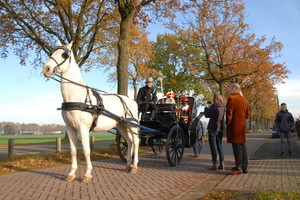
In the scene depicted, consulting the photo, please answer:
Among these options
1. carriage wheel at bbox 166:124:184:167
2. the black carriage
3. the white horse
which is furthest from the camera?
the black carriage

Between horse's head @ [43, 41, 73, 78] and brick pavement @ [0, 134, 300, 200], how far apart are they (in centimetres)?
230

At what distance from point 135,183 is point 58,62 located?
304cm

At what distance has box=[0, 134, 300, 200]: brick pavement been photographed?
500cm

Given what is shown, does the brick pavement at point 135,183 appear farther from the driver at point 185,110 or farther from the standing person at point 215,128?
the driver at point 185,110

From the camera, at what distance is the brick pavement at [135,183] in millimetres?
5000

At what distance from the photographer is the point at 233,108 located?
22.6ft

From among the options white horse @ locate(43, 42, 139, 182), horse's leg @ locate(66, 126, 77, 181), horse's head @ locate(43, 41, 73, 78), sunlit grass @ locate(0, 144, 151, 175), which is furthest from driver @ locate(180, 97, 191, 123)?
horse's head @ locate(43, 41, 73, 78)

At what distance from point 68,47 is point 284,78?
28.3m

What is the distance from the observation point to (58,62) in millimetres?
5859

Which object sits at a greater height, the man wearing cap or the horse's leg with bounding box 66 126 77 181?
the man wearing cap

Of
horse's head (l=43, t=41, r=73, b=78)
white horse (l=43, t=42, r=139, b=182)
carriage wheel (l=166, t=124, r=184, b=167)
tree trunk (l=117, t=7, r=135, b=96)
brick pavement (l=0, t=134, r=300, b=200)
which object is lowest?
brick pavement (l=0, t=134, r=300, b=200)

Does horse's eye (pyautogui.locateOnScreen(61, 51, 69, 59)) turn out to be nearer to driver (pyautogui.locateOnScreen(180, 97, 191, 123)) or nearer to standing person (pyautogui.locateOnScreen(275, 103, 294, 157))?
driver (pyautogui.locateOnScreen(180, 97, 191, 123))

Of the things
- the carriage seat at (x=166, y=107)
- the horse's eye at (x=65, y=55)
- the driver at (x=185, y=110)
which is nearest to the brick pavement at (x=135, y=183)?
the carriage seat at (x=166, y=107)

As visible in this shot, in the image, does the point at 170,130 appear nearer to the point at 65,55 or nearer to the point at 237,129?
the point at 237,129
